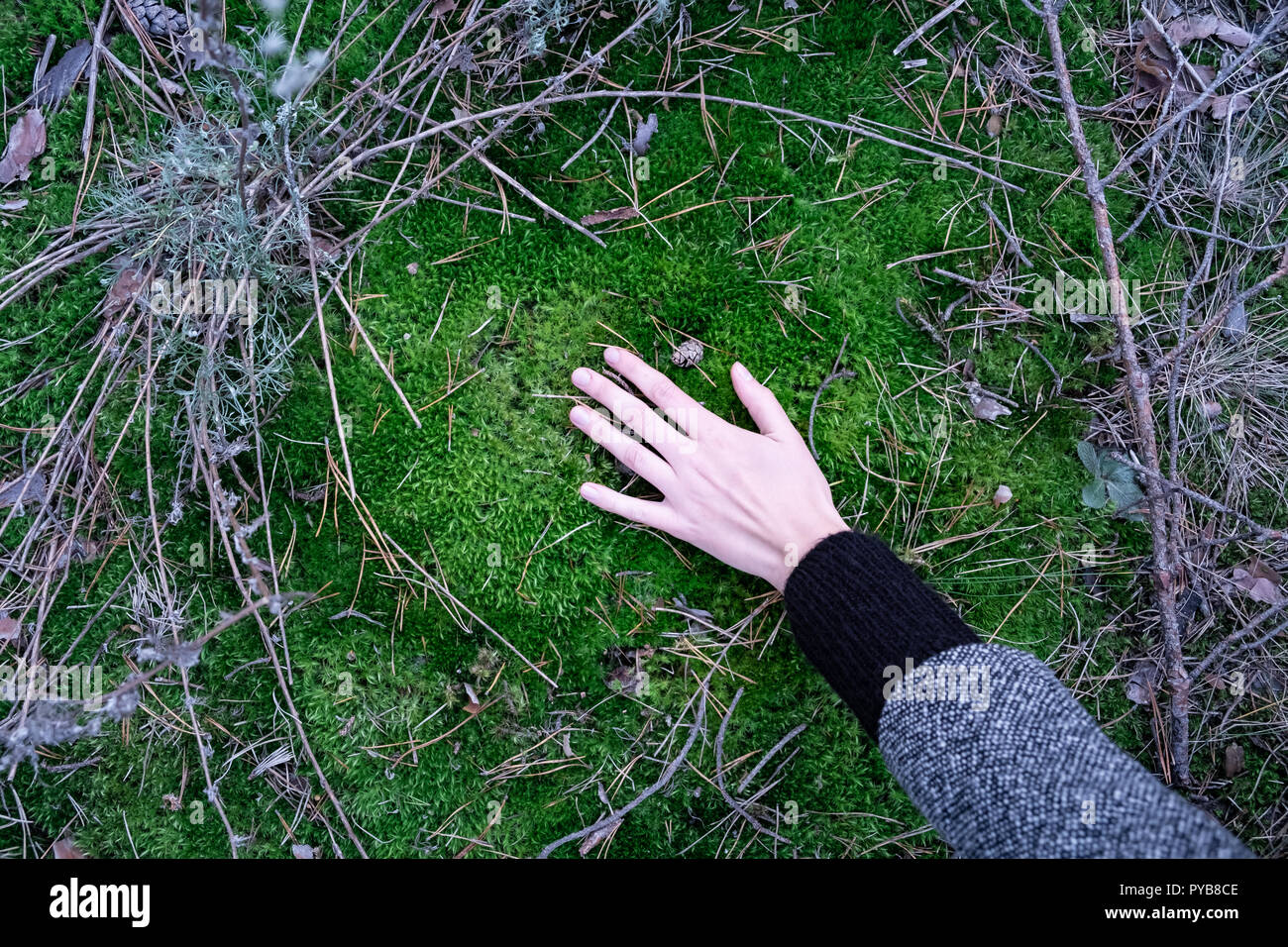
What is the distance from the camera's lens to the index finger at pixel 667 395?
2.72 metres

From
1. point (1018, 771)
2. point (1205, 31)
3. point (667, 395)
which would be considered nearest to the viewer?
point (1018, 771)

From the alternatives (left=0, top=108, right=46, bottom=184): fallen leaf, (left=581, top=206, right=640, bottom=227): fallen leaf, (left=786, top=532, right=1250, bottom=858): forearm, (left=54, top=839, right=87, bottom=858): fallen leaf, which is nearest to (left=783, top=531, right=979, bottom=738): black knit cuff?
(left=786, top=532, right=1250, bottom=858): forearm

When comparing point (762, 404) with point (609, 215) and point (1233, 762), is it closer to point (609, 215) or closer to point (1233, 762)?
point (609, 215)

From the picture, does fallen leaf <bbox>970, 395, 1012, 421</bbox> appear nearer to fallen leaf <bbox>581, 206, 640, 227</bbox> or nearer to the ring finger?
the ring finger

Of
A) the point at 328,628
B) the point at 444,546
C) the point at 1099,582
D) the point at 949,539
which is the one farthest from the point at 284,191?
the point at 1099,582

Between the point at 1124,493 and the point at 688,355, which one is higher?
the point at 688,355

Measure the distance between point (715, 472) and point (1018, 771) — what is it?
4.11 ft

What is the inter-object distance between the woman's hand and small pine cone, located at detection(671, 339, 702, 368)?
4.4 inches

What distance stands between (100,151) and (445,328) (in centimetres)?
147

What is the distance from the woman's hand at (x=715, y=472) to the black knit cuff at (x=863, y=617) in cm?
12

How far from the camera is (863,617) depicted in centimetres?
237

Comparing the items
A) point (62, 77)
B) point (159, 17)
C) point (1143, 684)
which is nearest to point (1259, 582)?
point (1143, 684)

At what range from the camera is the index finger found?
2719 millimetres

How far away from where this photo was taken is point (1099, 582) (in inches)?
115
